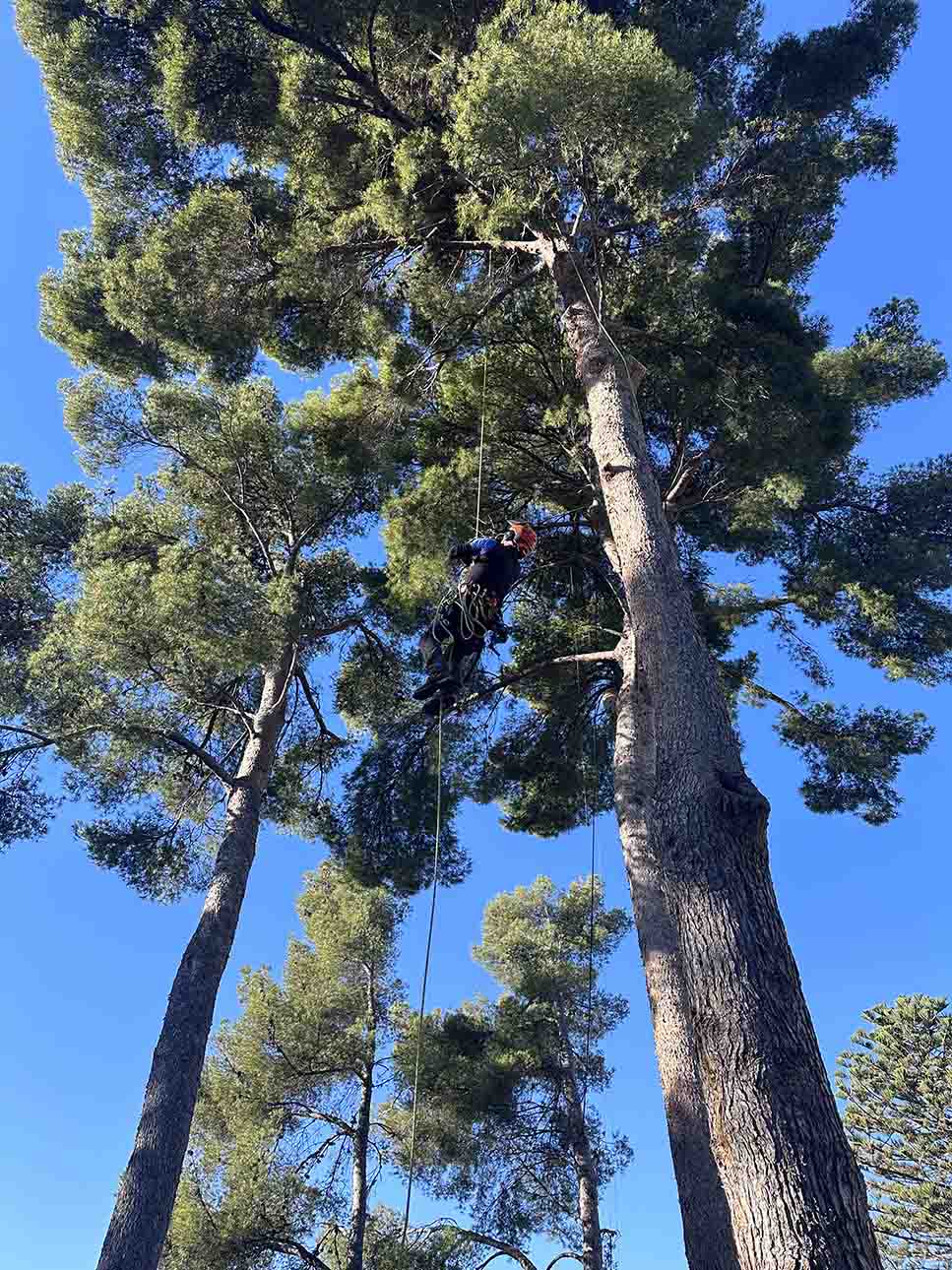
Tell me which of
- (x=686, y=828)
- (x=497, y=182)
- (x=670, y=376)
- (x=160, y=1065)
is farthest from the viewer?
(x=670, y=376)

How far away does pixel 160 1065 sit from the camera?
20.4 ft

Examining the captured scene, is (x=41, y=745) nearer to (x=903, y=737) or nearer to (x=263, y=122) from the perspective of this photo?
(x=263, y=122)

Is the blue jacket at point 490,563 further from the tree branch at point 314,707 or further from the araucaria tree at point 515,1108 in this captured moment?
the araucaria tree at point 515,1108

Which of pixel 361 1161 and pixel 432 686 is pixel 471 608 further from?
pixel 361 1161

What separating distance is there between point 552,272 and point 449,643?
3762mm

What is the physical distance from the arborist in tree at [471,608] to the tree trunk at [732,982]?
2.81ft

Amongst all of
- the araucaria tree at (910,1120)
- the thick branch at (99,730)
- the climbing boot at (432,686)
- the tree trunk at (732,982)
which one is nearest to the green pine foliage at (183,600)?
the thick branch at (99,730)

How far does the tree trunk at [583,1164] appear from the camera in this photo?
1050 centimetres

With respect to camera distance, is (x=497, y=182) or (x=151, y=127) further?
(x=151, y=127)

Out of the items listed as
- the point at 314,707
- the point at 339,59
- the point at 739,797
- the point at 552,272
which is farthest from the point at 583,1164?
the point at 339,59

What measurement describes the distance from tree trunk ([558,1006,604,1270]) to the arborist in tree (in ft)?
27.1

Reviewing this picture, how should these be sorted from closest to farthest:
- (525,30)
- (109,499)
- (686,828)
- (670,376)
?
(686,828), (525,30), (670,376), (109,499)

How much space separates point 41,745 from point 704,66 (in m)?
9.40

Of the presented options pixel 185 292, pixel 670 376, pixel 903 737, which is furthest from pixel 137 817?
pixel 903 737
